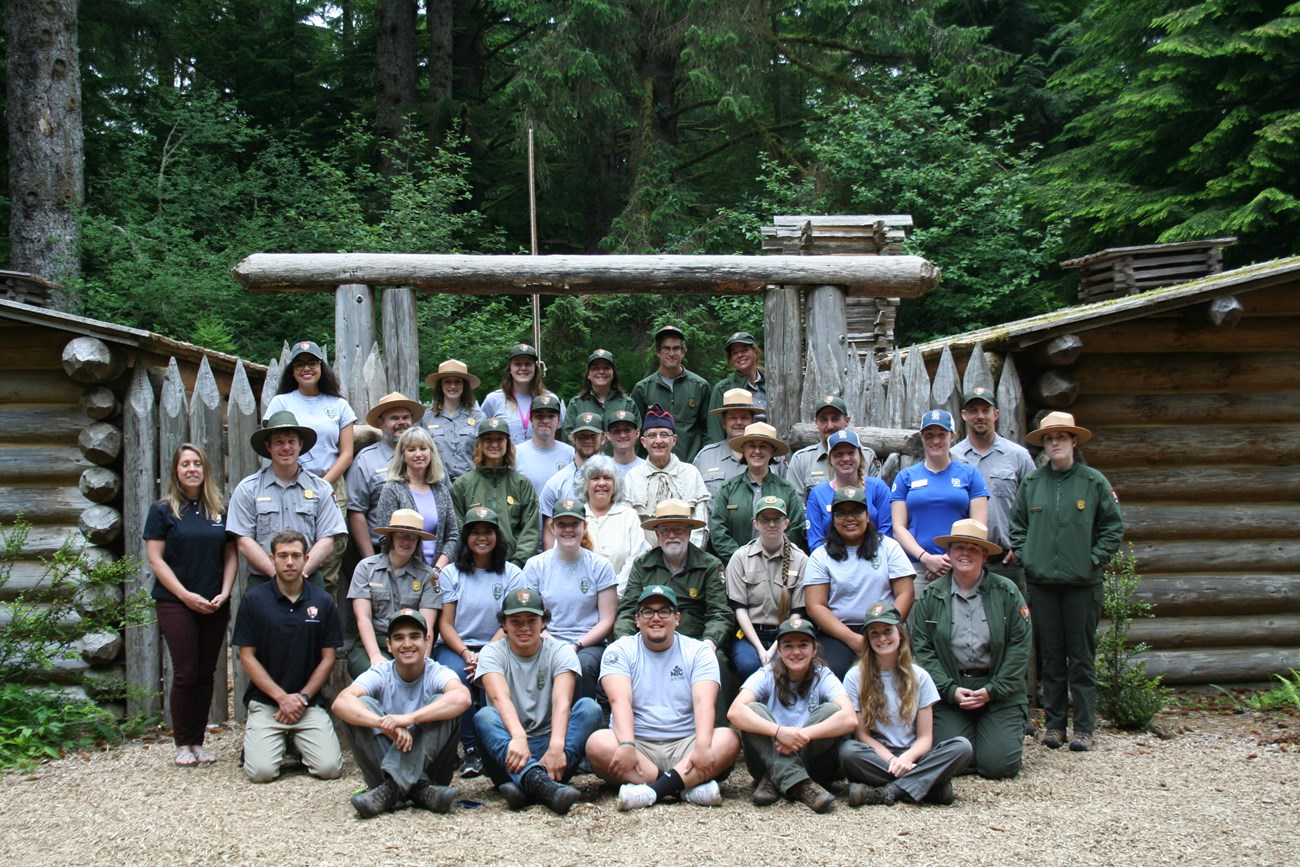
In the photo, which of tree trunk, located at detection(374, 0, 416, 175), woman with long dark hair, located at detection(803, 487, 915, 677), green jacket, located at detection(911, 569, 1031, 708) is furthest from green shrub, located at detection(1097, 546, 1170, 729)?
tree trunk, located at detection(374, 0, 416, 175)

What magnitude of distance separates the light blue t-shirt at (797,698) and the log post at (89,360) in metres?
4.60

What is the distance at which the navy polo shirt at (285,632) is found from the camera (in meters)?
6.71

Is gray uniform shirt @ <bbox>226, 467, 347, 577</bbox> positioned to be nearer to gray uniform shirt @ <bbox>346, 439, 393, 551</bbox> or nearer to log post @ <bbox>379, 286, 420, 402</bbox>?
gray uniform shirt @ <bbox>346, 439, 393, 551</bbox>

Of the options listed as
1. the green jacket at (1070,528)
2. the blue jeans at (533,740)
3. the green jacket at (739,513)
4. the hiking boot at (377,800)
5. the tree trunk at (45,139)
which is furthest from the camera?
the tree trunk at (45,139)

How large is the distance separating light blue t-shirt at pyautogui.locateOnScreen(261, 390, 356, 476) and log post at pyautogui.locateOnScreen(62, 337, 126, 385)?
1.09 metres

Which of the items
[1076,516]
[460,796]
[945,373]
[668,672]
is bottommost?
[460,796]

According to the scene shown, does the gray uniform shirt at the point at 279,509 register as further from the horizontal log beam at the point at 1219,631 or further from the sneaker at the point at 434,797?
the horizontal log beam at the point at 1219,631

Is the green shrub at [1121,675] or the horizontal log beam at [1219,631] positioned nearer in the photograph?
the green shrub at [1121,675]

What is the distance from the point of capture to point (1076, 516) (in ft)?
23.2

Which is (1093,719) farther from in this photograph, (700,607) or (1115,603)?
(700,607)

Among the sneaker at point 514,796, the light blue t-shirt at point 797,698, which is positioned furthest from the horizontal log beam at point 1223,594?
the sneaker at point 514,796

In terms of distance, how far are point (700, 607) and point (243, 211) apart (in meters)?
13.2

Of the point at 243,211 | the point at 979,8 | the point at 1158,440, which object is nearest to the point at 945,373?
the point at 1158,440

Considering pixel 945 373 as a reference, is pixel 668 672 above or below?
below
